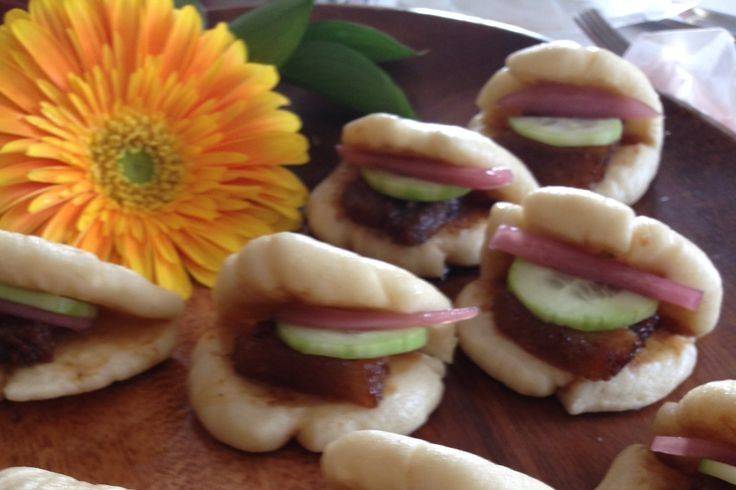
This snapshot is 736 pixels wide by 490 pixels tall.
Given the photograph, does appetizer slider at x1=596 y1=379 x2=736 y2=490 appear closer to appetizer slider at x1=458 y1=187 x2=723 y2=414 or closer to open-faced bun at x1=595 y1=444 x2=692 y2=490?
open-faced bun at x1=595 y1=444 x2=692 y2=490

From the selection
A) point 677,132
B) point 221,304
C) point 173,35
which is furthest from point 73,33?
point 677,132

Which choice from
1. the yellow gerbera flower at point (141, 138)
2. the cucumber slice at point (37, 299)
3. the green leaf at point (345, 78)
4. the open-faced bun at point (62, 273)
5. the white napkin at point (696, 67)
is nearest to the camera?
the open-faced bun at point (62, 273)

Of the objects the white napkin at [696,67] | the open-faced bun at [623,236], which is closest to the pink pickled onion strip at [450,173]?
the open-faced bun at [623,236]

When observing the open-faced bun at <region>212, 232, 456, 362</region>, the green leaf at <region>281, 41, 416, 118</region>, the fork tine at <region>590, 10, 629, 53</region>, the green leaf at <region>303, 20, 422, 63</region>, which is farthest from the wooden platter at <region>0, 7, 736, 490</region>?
the fork tine at <region>590, 10, 629, 53</region>

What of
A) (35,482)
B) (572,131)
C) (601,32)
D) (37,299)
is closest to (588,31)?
(601,32)

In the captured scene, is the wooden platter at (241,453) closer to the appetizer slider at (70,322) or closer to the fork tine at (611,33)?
the appetizer slider at (70,322)

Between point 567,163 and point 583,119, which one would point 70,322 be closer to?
point 567,163
